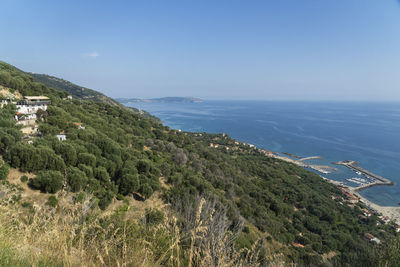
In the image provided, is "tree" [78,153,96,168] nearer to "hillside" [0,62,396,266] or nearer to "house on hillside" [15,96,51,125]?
"hillside" [0,62,396,266]

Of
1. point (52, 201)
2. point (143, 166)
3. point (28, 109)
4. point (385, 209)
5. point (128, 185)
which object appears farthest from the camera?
point (385, 209)

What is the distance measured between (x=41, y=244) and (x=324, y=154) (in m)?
66.6

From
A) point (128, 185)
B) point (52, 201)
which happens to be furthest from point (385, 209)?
point (52, 201)

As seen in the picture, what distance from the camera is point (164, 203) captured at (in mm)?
11812

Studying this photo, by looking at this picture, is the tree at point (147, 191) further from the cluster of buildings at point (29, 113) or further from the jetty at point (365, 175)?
the jetty at point (365, 175)

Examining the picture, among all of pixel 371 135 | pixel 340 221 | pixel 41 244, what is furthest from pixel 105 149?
pixel 371 135

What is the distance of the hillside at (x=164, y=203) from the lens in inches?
96.6

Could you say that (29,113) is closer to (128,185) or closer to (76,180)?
(76,180)

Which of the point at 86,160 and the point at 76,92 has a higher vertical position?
the point at 76,92

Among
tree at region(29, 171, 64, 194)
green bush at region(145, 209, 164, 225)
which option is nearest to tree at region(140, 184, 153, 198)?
tree at region(29, 171, 64, 194)

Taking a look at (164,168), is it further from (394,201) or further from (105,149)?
(394,201)

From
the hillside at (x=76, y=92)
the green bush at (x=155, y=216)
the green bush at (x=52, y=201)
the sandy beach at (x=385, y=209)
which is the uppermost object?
the hillside at (x=76, y=92)

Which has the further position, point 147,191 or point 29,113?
point 29,113

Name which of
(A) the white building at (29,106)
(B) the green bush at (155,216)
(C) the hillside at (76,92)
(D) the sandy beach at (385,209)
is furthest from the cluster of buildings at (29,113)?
(C) the hillside at (76,92)
